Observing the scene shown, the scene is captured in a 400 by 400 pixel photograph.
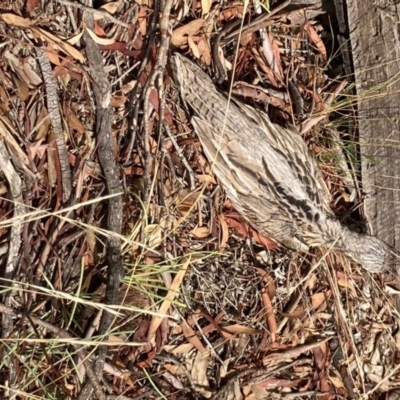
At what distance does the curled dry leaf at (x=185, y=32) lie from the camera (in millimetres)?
1979

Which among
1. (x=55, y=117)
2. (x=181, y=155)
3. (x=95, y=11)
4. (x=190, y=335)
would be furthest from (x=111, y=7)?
(x=190, y=335)

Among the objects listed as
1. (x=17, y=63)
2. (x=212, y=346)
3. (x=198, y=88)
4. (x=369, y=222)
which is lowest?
(x=212, y=346)

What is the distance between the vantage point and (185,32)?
1.99 metres

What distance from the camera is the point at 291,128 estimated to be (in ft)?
6.77

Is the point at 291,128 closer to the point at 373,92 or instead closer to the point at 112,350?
the point at 373,92

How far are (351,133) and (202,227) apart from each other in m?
0.61

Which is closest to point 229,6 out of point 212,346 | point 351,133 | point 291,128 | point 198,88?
point 198,88

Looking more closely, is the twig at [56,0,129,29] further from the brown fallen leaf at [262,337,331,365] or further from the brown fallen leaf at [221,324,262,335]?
the brown fallen leaf at [262,337,331,365]

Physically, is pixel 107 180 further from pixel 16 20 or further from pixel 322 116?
pixel 322 116

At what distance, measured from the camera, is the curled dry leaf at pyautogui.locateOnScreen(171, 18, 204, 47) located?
198 centimetres

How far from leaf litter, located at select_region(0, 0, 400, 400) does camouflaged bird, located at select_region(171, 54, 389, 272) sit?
2.6 inches

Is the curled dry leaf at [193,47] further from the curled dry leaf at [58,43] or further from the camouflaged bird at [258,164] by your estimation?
the curled dry leaf at [58,43]

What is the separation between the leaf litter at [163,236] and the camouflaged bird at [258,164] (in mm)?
67

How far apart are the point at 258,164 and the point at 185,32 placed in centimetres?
47
